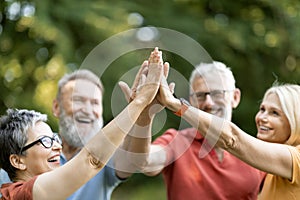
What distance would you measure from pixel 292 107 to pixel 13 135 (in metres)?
1.34

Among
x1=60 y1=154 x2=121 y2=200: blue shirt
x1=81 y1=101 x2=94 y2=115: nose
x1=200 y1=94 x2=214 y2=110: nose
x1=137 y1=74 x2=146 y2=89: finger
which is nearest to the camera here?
x1=137 y1=74 x2=146 y2=89: finger

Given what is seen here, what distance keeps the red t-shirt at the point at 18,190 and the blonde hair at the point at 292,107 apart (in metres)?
1.31

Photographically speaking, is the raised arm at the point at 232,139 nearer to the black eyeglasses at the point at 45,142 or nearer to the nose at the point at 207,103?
the black eyeglasses at the point at 45,142

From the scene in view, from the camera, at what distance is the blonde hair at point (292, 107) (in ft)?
11.9

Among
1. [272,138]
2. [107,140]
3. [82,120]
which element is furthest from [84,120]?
[107,140]

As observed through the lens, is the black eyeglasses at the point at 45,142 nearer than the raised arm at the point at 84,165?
No

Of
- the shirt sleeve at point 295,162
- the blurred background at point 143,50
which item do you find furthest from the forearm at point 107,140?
the blurred background at point 143,50

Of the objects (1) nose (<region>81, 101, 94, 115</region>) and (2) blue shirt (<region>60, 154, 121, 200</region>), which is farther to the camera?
(1) nose (<region>81, 101, 94, 115</region>)

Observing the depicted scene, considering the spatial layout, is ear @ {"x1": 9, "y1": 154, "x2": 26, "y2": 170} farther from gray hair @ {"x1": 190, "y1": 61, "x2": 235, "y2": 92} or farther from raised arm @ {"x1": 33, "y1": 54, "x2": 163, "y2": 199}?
gray hair @ {"x1": 190, "y1": 61, "x2": 235, "y2": 92}

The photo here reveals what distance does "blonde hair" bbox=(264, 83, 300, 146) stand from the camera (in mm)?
3625

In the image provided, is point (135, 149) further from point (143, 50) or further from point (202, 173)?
point (143, 50)

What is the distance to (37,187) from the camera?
292 centimetres

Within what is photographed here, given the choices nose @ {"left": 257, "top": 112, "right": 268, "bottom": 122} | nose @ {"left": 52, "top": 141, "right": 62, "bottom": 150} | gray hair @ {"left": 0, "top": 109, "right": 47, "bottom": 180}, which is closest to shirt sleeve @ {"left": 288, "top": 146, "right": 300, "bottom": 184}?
nose @ {"left": 257, "top": 112, "right": 268, "bottom": 122}

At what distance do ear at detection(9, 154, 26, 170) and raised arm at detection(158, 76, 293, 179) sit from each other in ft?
2.21
